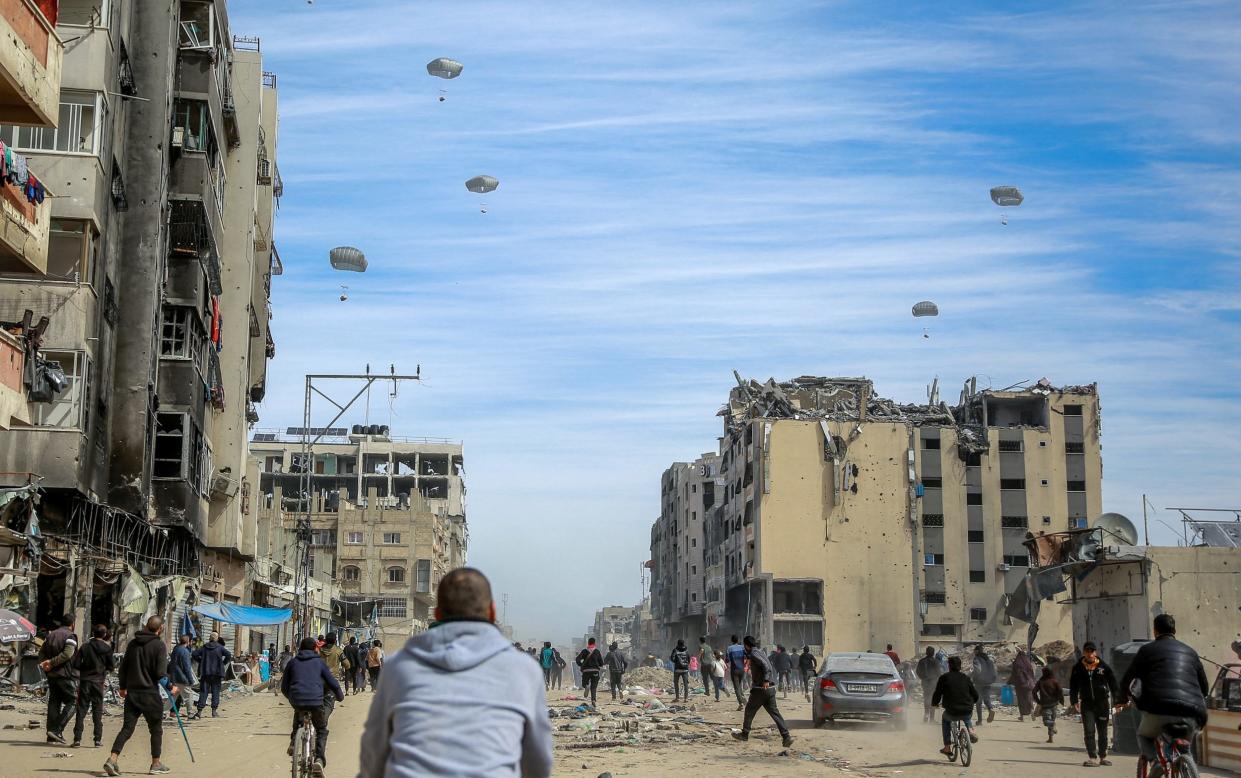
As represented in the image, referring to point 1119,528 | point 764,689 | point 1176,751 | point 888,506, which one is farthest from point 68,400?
point 888,506

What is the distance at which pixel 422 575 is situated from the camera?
102 m

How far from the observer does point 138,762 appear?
1769 cm

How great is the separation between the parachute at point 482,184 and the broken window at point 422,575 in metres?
47.3

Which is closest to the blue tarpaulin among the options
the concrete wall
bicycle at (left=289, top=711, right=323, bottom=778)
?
bicycle at (left=289, top=711, right=323, bottom=778)

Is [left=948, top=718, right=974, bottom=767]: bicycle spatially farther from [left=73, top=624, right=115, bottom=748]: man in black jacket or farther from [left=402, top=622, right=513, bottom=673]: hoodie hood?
[left=402, top=622, right=513, bottom=673]: hoodie hood

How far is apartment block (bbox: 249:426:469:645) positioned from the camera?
9762 cm

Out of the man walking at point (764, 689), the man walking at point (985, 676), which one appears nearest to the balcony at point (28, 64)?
the man walking at point (764, 689)

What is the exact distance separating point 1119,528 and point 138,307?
27864mm

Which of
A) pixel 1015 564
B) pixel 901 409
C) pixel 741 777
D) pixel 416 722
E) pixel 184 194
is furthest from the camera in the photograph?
pixel 901 409

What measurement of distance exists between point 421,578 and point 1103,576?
68.4 meters

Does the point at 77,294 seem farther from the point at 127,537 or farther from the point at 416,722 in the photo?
the point at 416,722

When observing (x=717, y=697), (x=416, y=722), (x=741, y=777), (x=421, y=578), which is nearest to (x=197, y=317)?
(x=717, y=697)

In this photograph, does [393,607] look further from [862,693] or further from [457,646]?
[457,646]

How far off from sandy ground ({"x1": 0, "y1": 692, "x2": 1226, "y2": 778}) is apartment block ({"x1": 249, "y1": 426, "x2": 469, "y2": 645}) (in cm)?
3956
